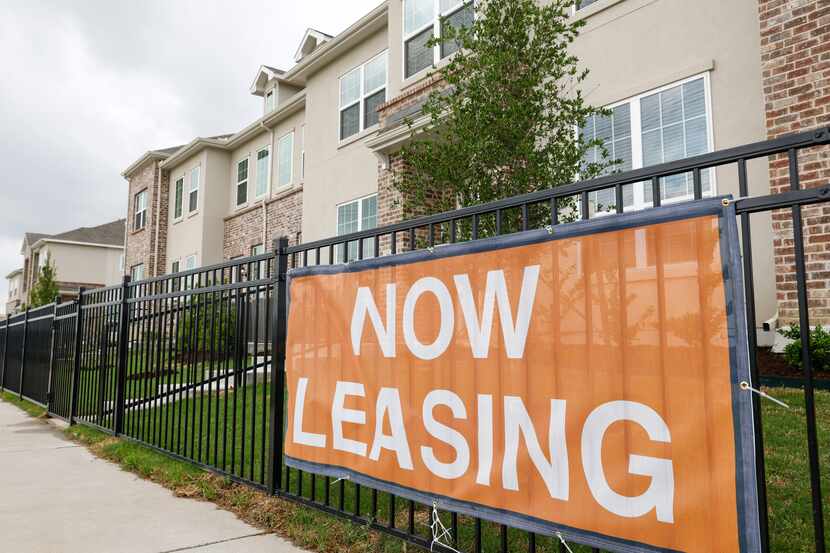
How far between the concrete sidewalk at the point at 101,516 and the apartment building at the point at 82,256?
44965mm

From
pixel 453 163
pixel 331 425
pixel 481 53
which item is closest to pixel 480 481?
pixel 331 425

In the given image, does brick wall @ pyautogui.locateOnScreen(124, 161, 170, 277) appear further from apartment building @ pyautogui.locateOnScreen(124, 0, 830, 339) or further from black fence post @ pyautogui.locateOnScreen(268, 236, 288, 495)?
black fence post @ pyautogui.locateOnScreen(268, 236, 288, 495)

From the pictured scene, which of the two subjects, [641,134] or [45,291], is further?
[45,291]

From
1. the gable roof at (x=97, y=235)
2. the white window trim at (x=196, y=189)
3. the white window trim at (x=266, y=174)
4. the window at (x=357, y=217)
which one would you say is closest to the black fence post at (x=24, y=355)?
the window at (x=357, y=217)

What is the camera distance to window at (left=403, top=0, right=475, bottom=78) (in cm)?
1196

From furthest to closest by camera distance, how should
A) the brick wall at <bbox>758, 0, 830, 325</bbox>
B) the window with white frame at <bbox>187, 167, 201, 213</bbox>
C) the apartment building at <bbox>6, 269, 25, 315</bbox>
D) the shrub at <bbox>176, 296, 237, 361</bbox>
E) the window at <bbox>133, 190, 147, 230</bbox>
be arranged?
the apartment building at <bbox>6, 269, 25, 315</bbox>
the window at <bbox>133, 190, 147, 230</bbox>
the window with white frame at <bbox>187, 167, 201, 213</bbox>
the brick wall at <bbox>758, 0, 830, 325</bbox>
the shrub at <bbox>176, 296, 237, 361</bbox>

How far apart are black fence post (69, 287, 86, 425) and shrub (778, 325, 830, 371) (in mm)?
8707

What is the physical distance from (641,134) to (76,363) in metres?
8.62

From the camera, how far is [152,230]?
84.2 ft

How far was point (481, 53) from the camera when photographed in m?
6.10

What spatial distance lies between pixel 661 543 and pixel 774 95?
668 cm

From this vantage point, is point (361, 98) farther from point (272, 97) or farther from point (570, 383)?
point (570, 383)

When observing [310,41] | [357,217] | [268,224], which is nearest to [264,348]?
[357,217]

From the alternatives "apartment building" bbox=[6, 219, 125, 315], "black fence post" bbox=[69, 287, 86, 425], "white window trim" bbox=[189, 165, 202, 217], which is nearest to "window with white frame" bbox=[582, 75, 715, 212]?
"black fence post" bbox=[69, 287, 86, 425]
